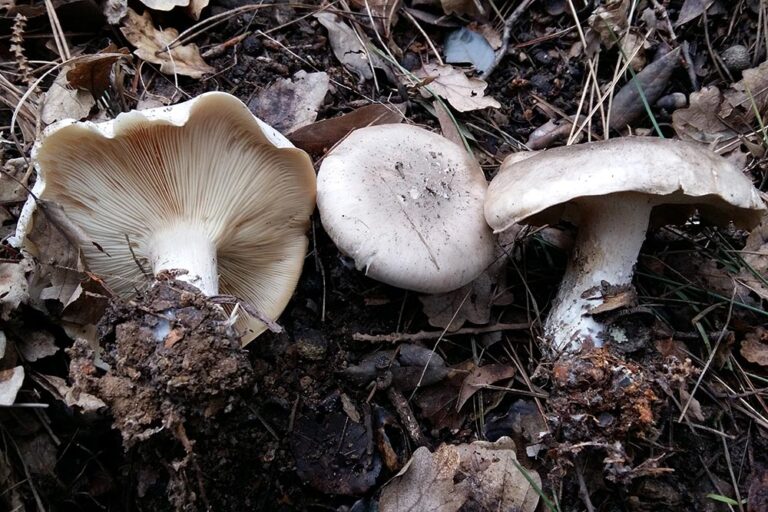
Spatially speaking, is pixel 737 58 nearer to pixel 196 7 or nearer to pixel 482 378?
pixel 482 378

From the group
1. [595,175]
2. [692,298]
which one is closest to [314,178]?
[595,175]

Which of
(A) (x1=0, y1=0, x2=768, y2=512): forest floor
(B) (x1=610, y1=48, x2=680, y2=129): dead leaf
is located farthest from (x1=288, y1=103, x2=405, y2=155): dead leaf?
(B) (x1=610, y1=48, x2=680, y2=129): dead leaf

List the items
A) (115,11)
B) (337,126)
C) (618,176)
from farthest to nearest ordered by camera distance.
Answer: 1. (115,11)
2. (337,126)
3. (618,176)

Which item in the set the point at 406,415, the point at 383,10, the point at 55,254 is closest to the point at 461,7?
the point at 383,10

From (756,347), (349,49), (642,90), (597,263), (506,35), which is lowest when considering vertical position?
(756,347)

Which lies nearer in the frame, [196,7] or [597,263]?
[597,263]

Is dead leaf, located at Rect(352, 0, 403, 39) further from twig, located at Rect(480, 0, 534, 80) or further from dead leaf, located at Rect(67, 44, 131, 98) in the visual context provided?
dead leaf, located at Rect(67, 44, 131, 98)
